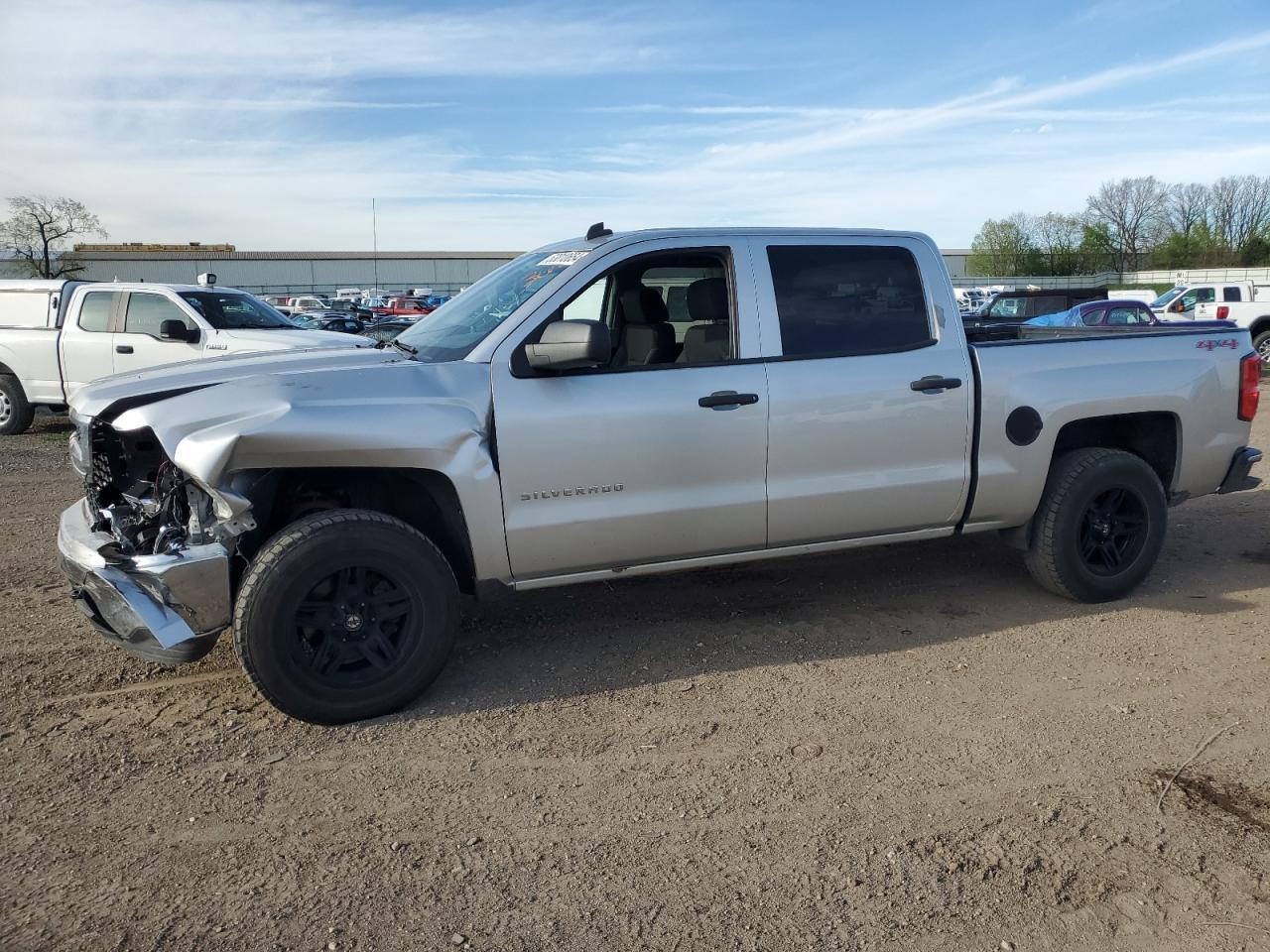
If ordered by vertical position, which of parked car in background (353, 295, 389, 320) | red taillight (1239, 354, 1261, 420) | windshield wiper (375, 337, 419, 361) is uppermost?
parked car in background (353, 295, 389, 320)

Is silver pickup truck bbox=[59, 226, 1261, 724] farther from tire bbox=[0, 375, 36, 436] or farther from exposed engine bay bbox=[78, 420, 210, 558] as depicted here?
tire bbox=[0, 375, 36, 436]

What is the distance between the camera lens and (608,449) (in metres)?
4.34

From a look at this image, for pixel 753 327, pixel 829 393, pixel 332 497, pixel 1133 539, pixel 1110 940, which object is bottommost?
pixel 1110 940

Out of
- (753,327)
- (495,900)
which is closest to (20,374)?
(753,327)

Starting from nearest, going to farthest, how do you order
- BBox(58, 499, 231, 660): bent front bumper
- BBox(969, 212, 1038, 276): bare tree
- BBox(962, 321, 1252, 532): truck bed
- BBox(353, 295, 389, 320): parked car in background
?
BBox(58, 499, 231, 660): bent front bumper, BBox(962, 321, 1252, 532): truck bed, BBox(353, 295, 389, 320): parked car in background, BBox(969, 212, 1038, 276): bare tree

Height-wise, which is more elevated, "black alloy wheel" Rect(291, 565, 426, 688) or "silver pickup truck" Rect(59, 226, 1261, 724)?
"silver pickup truck" Rect(59, 226, 1261, 724)

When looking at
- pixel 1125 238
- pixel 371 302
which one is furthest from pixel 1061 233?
pixel 371 302

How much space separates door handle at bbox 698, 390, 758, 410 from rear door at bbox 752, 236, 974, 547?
0.13 meters

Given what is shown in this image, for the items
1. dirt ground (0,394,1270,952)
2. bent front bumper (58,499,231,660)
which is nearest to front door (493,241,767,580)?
dirt ground (0,394,1270,952)

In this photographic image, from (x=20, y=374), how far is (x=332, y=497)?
412 inches

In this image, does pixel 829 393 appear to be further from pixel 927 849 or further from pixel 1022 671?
pixel 927 849

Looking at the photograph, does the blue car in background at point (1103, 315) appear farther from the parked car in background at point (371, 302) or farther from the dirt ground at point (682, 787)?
the parked car in background at point (371, 302)

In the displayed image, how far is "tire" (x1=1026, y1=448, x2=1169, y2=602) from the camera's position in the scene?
5.27 m

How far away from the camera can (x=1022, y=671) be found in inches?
180
